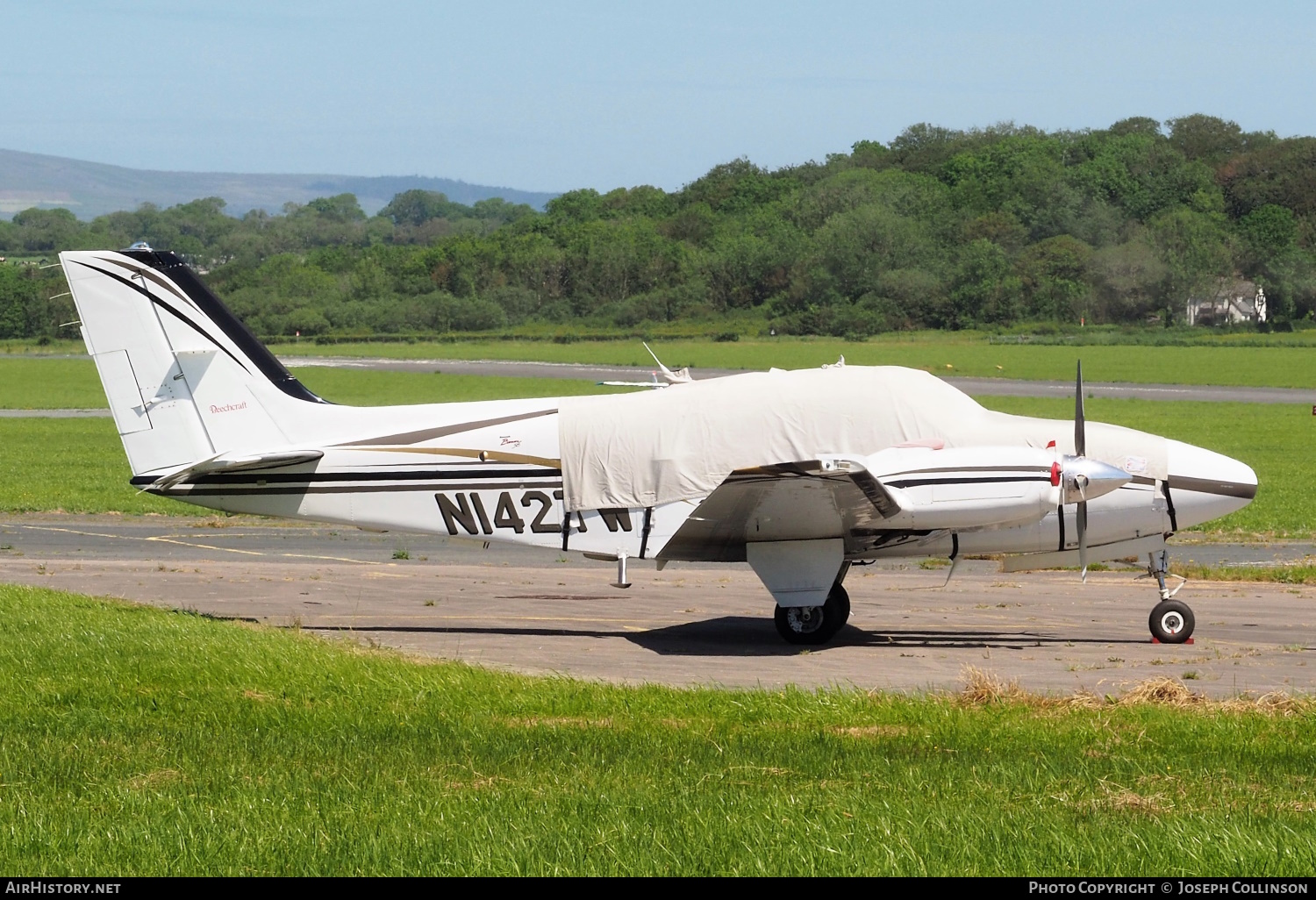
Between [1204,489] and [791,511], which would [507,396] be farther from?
[1204,489]

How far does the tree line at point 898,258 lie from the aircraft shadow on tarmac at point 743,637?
88.2 m

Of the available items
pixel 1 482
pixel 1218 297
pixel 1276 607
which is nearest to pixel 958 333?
pixel 1218 297

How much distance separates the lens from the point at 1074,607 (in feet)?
53.1

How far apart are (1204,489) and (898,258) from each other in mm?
98066

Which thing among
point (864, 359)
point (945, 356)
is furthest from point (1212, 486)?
point (945, 356)

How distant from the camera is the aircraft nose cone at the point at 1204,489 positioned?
13906mm

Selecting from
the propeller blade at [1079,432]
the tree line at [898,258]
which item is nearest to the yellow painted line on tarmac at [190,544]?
the propeller blade at [1079,432]

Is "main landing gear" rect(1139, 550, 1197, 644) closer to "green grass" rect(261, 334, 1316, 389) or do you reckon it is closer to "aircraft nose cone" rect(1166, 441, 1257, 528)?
"aircraft nose cone" rect(1166, 441, 1257, 528)

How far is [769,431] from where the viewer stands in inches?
552

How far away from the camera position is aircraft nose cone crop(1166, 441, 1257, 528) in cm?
1391

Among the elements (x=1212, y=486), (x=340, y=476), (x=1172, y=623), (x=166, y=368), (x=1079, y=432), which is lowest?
(x=1172, y=623)

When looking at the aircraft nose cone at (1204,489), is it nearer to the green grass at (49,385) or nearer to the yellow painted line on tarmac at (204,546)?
the yellow painted line on tarmac at (204,546)

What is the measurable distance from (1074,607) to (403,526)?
794 centimetres

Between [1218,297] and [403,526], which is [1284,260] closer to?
[1218,297]
